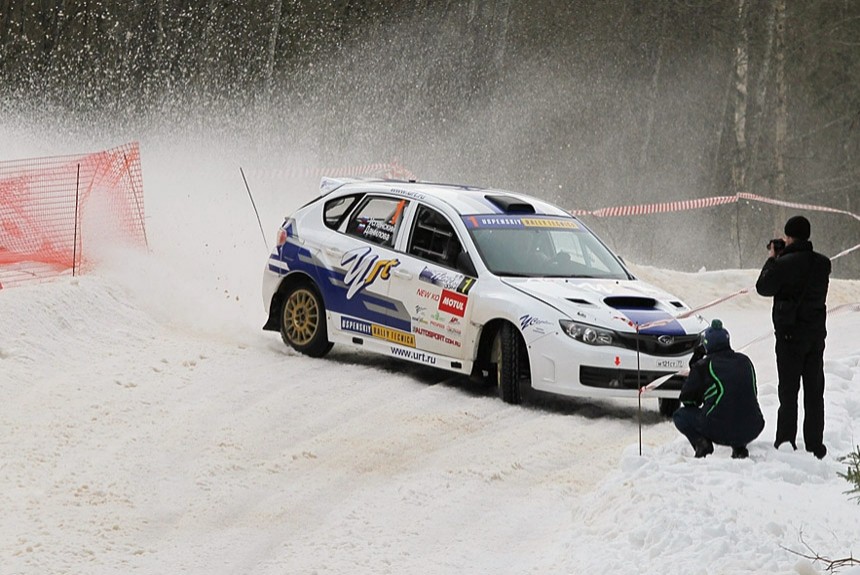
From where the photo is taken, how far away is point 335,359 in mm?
11969

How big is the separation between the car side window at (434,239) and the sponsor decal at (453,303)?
270mm

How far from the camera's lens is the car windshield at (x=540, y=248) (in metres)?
11.0

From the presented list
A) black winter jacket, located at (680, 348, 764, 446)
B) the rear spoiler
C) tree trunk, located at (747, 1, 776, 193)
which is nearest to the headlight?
black winter jacket, located at (680, 348, 764, 446)

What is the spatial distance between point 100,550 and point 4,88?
30997 millimetres

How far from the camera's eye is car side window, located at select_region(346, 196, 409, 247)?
11602 mm

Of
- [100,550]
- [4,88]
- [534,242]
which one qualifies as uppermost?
[4,88]

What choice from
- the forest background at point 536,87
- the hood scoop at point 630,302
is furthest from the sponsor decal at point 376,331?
the forest background at point 536,87

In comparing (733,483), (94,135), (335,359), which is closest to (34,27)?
(94,135)

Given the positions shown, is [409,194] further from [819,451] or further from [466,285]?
[819,451]

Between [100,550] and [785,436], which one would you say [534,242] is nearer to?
[785,436]

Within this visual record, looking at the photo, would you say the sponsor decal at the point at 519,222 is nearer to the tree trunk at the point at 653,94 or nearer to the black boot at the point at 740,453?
the black boot at the point at 740,453

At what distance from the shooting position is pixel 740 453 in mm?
8164

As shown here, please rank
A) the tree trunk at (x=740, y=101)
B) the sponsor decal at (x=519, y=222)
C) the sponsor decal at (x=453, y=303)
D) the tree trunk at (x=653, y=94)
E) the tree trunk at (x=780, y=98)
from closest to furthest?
the sponsor decal at (x=453, y=303) → the sponsor decal at (x=519, y=222) → the tree trunk at (x=780, y=98) → the tree trunk at (x=740, y=101) → the tree trunk at (x=653, y=94)

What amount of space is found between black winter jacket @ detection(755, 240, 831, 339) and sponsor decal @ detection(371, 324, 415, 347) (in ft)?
11.6
